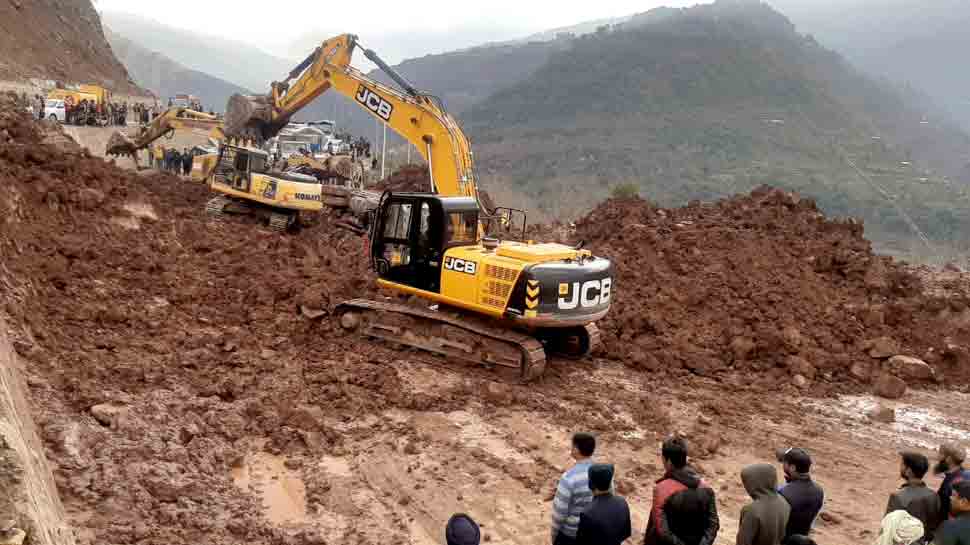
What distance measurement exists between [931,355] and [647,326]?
3925mm

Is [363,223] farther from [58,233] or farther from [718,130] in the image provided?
[718,130]

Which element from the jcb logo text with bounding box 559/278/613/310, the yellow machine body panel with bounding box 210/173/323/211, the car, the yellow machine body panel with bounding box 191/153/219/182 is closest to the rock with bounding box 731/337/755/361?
the jcb logo text with bounding box 559/278/613/310

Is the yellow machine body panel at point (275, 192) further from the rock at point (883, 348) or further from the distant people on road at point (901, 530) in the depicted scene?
the distant people on road at point (901, 530)

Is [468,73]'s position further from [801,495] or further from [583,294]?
[801,495]

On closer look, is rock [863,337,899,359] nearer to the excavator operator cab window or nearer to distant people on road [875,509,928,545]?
the excavator operator cab window

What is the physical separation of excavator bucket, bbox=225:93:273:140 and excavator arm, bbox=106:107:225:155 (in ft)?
4.13

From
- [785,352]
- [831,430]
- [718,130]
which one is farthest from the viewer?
[718,130]

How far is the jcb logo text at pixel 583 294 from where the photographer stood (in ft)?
28.5

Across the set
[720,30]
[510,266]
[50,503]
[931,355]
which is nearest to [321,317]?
[510,266]

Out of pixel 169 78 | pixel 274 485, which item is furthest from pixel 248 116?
pixel 169 78

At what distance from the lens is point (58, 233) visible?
1044 cm

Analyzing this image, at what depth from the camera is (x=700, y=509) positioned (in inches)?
149

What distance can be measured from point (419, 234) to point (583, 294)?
89.9 inches

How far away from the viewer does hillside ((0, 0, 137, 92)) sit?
133 feet
